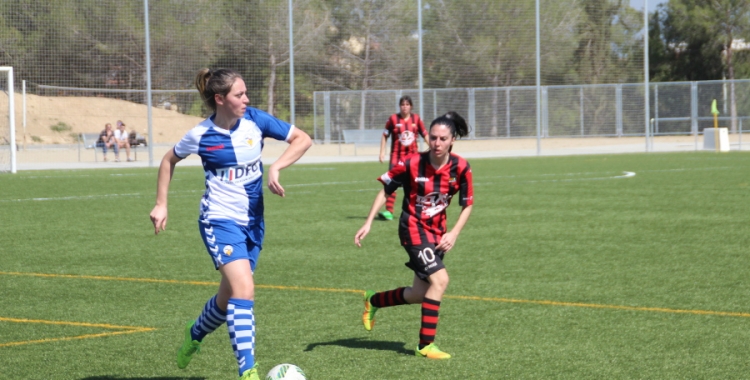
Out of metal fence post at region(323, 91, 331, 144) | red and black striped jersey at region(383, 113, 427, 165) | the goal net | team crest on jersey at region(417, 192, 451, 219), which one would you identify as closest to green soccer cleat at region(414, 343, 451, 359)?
team crest on jersey at region(417, 192, 451, 219)

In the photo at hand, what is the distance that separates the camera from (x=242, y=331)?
16.2ft

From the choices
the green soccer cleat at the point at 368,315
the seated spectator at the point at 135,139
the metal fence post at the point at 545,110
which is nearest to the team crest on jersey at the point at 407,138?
the green soccer cleat at the point at 368,315

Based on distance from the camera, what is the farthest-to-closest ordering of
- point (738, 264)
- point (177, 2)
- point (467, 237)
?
point (177, 2) → point (467, 237) → point (738, 264)

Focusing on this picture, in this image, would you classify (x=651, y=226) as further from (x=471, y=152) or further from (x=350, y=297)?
(x=471, y=152)

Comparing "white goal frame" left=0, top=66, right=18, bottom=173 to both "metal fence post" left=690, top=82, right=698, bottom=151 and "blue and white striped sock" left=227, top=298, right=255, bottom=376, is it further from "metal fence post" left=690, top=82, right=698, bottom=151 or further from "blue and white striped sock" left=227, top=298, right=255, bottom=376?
"metal fence post" left=690, top=82, right=698, bottom=151

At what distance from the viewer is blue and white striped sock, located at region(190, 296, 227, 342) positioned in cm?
541

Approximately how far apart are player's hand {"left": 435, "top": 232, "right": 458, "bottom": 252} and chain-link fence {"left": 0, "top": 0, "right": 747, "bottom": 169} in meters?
28.5

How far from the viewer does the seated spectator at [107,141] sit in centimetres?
3419

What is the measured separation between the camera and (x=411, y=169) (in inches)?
246

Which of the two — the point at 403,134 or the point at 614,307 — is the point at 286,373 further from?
the point at 403,134

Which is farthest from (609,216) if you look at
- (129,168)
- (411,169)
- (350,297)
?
(129,168)

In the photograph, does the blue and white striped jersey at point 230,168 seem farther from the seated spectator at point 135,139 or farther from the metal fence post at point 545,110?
the metal fence post at point 545,110

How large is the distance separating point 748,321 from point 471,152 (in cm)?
3322

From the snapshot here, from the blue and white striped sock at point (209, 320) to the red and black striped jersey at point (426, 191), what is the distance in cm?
135
